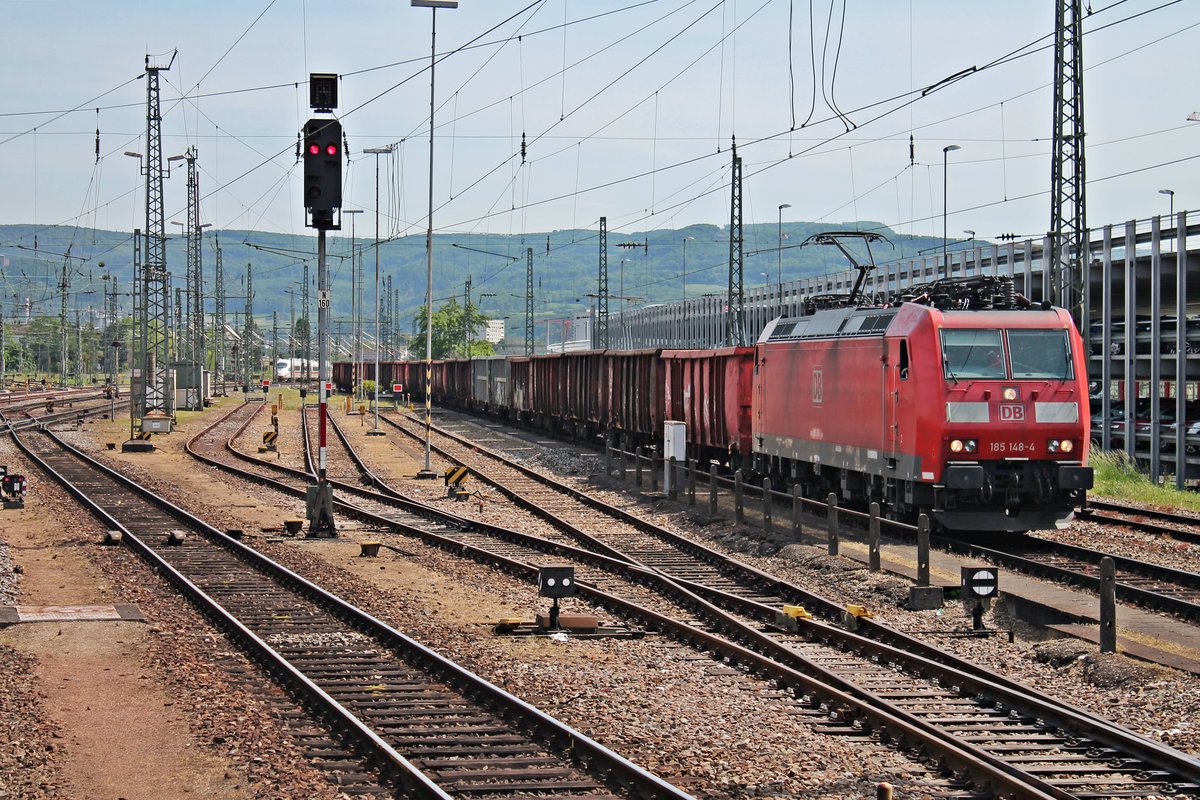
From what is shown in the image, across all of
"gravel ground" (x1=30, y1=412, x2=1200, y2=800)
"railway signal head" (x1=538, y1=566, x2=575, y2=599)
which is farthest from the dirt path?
"railway signal head" (x1=538, y1=566, x2=575, y2=599)

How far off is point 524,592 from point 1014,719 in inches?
294

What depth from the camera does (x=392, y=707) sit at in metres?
10.7

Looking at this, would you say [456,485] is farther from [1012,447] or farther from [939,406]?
[1012,447]

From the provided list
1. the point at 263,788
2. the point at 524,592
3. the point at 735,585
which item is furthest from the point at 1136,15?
the point at 263,788

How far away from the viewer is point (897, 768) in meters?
9.05

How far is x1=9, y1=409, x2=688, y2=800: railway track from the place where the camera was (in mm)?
8664

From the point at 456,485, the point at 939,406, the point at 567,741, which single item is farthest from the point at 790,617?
the point at 456,485

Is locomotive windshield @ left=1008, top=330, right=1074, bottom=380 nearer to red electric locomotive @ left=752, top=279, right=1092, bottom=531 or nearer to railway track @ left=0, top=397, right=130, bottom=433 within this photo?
red electric locomotive @ left=752, top=279, right=1092, bottom=531

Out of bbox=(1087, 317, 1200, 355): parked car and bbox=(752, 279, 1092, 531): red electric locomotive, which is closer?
bbox=(752, 279, 1092, 531): red electric locomotive

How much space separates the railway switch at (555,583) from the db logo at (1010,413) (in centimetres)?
803

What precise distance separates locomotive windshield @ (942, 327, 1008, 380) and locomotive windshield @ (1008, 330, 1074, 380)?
8.2 inches

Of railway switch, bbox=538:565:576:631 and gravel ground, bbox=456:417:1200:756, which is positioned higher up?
railway switch, bbox=538:565:576:631

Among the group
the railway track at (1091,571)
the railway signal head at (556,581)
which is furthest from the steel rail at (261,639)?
the railway track at (1091,571)

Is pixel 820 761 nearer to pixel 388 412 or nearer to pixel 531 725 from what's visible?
pixel 531 725
